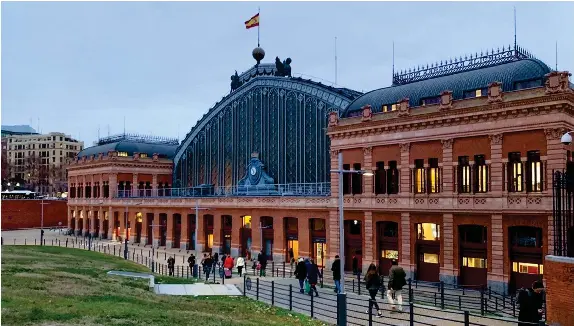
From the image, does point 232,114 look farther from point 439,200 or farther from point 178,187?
point 439,200

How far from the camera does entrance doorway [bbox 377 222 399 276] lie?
140 ft

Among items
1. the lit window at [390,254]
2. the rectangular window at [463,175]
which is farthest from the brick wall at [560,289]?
the lit window at [390,254]

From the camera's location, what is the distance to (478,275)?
122 ft

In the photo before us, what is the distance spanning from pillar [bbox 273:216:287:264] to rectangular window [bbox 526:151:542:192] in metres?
25.7

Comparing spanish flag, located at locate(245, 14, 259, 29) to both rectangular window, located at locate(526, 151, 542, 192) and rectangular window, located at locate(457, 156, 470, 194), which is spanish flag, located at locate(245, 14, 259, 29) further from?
rectangular window, located at locate(526, 151, 542, 192)

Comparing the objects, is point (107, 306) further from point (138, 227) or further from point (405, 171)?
point (138, 227)

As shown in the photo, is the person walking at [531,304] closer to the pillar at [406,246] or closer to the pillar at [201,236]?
the pillar at [406,246]

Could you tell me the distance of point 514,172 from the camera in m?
35.8

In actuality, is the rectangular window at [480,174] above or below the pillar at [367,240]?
above

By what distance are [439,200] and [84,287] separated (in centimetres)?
2452

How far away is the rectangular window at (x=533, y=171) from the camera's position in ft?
113

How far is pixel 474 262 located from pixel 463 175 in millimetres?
5990

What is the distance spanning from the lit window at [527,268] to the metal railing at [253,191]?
61.6ft

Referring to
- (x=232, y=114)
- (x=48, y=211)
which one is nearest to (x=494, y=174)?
(x=232, y=114)
